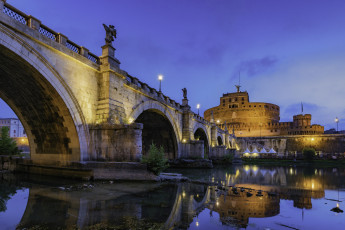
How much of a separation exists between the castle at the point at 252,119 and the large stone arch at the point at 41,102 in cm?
7163

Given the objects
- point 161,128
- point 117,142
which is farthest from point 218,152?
point 117,142

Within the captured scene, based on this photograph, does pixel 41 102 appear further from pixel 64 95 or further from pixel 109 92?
pixel 109 92

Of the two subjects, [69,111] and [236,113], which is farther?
[236,113]

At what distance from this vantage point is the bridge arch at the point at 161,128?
2159cm

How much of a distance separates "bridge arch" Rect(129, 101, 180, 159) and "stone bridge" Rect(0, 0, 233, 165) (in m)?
4.95

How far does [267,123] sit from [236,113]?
12.3 meters

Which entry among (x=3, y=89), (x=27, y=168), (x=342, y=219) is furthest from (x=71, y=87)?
(x=342, y=219)

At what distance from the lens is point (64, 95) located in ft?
38.7

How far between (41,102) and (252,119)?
8389cm

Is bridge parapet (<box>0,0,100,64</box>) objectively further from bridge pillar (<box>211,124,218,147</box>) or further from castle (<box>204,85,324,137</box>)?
castle (<box>204,85,324,137</box>)

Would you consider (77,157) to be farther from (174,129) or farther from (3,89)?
(174,129)

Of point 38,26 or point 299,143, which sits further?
point 299,143

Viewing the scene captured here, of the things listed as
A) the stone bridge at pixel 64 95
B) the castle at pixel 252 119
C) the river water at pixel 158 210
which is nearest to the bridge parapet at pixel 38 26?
the stone bridge at pixel 64 95

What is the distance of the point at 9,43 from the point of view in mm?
9359
